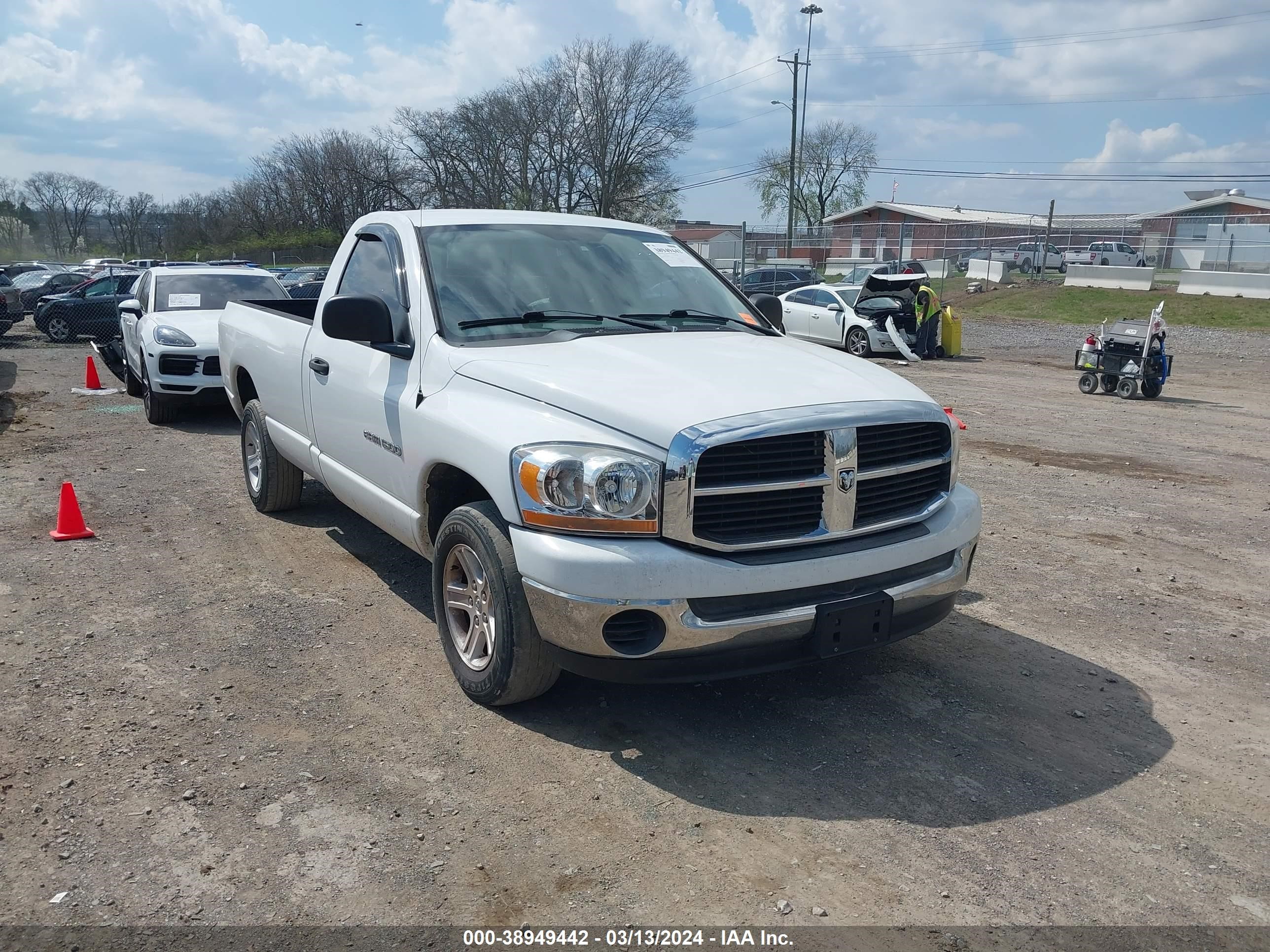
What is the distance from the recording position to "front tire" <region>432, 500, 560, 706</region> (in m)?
3.68

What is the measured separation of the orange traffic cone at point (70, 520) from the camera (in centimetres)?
653

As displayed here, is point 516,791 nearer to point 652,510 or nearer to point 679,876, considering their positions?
point 679,876

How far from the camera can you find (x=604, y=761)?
3.71 metres

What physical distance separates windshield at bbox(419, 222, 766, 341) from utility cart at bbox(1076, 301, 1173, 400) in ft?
39.0

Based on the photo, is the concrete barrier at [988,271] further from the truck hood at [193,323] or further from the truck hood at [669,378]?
the truck hood at [669,378]

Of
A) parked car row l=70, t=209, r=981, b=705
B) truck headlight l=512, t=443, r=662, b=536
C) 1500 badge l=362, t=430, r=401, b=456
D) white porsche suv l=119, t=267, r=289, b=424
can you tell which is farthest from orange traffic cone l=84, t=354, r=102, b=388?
truck headlight l=512, t=443, r=662, b=536

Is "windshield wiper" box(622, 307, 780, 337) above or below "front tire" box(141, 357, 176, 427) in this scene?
above

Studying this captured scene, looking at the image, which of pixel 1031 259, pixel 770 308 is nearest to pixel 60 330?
pixel 770 308

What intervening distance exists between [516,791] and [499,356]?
1747 millimetres

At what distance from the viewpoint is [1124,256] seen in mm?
42188

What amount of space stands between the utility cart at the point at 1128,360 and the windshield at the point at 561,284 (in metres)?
11.9

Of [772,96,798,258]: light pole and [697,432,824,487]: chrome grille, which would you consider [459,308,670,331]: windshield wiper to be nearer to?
[697,432,824,487]: chrome grille

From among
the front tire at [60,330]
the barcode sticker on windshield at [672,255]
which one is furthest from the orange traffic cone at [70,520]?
the front tire at [60,330]

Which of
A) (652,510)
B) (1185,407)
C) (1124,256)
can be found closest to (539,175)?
(1124,256)
